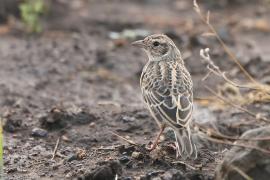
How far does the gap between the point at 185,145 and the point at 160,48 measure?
7.07ft

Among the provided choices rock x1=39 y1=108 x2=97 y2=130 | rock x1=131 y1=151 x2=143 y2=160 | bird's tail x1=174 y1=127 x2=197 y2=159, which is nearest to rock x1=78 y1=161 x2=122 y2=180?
rock x1=131 y1=151 x2=143 y2=160

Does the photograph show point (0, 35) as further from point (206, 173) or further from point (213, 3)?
point (206, 173)

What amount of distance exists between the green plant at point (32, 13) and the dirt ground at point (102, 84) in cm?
16

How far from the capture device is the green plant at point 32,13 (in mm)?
11938

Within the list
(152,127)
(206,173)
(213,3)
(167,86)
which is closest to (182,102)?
(167,86)

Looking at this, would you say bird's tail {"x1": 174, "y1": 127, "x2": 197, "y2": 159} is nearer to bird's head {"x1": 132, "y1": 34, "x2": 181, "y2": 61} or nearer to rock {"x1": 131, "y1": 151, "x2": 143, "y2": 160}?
rock {"x1": 131, "y1": 151, "x2": 143, "y2": 160}

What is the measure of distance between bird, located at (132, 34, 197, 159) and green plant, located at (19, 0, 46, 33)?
4.09 meters

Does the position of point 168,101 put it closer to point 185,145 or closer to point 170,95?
point 170,95

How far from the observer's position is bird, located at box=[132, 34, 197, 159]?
258 inches

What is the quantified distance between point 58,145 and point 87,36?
17.0 ft

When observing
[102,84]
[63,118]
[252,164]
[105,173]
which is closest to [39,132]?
[63,118]

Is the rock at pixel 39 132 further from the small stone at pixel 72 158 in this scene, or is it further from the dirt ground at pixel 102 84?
the small stone at pixel 72 158

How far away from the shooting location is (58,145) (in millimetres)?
7793

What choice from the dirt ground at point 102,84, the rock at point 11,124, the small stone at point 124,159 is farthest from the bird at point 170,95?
the rock at point 11,124
